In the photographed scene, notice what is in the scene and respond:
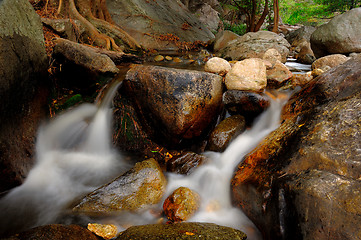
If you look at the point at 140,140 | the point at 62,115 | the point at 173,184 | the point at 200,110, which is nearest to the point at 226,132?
the point at 200,110

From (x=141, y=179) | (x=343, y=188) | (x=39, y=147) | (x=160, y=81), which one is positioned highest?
(x=160, y=81)

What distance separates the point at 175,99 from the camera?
3.45m

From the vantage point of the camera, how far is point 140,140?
391 centimetres

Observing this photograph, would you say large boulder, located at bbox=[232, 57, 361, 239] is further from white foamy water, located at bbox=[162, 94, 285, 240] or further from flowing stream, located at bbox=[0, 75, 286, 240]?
flowing stream, located at bbox=[0, 75, 286, 240]

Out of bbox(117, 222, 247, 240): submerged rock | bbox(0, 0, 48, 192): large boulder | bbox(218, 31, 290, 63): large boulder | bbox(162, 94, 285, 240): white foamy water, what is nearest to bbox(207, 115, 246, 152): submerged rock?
bbox(162, 94, 285, 240): white foamy water

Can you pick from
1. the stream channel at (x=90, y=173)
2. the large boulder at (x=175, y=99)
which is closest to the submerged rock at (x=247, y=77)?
the large boulder at (x=175, y=99)

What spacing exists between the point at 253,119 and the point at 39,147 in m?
3.82

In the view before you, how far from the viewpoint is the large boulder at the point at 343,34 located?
654 cm

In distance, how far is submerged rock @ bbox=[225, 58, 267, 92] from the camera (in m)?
3.90

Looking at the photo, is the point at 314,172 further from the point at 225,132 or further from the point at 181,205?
the point at 225,132

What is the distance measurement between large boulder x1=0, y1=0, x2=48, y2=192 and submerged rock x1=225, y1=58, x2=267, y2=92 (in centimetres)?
337

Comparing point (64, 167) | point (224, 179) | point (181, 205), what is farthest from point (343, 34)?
point (64, 167)

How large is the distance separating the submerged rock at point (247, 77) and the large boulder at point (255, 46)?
4113 mm

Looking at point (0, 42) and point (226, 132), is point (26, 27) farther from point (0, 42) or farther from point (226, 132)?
point (226, 132)
